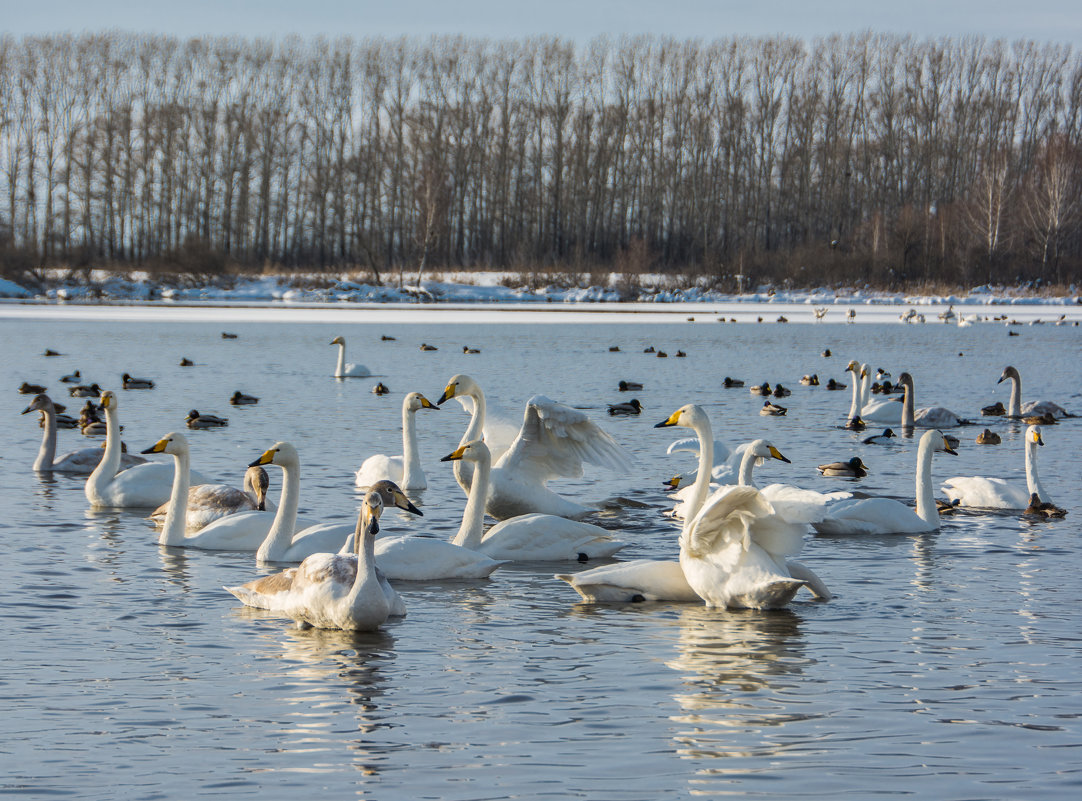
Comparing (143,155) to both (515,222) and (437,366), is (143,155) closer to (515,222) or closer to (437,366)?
(515,222)

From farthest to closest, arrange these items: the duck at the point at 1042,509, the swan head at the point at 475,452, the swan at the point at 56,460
Result: 1. the swan at the point at 56,460
2. the duck at the point at 1042,509
3. the swan head at the point at 475,452

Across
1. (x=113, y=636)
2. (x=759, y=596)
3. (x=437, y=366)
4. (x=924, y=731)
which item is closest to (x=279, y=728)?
(x=113, y=636)

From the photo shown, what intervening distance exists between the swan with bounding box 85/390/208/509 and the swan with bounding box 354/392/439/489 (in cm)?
169

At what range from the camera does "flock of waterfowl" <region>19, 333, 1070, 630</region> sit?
6.92m

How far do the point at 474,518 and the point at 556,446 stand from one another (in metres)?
1.99

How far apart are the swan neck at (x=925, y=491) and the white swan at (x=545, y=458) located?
89.0 inches

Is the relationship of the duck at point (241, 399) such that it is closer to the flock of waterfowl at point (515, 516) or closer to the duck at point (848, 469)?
the flock of waterfowl at point (515, 516)

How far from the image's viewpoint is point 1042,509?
10.2 m

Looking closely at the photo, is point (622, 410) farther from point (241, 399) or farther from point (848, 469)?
point (848, 469)

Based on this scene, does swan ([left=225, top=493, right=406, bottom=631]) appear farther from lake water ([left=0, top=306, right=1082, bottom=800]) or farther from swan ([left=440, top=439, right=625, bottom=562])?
swan ([left=440, top=439, right=625, bottom=562])

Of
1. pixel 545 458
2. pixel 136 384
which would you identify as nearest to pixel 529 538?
pixel 545 458

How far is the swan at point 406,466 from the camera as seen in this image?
11.4 metres

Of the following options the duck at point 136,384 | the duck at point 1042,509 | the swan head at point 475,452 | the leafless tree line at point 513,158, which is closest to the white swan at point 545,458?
the swan head at point 475,452

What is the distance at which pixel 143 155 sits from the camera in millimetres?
73250
